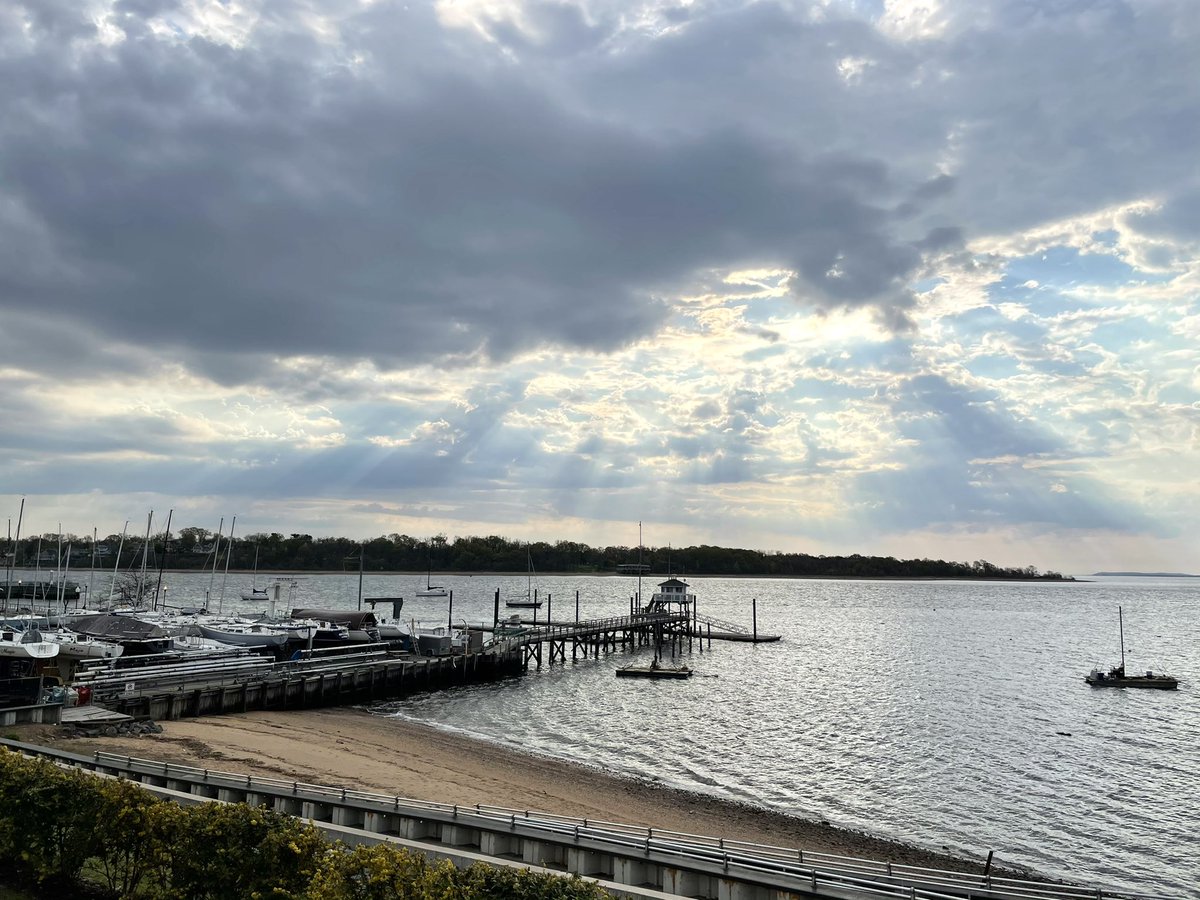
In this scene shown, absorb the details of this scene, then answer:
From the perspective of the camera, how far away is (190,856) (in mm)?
10102

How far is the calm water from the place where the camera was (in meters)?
29.0

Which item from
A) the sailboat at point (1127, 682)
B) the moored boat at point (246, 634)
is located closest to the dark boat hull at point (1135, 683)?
the sailboat at point (1127, 682)

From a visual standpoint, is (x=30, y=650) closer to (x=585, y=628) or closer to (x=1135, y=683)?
(x=585, y=628)

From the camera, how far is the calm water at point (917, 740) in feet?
95.2

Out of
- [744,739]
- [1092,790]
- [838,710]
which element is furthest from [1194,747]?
[744,739]

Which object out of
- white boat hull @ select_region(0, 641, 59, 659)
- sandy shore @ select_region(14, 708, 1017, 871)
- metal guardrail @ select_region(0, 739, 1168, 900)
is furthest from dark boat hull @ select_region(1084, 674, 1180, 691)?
white boat hull @ select_region(0, 641, 59, 659)

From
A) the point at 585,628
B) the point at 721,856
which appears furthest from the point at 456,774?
the point at 585,628

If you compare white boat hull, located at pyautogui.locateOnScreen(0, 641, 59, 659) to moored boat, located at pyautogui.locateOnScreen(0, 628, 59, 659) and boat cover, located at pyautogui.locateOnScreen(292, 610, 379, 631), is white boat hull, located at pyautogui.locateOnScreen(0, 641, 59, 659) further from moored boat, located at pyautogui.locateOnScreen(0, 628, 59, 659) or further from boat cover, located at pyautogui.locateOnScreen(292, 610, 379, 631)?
boat cover, located at pyautogui.locateOnScreen(292, 610, 379, 631)

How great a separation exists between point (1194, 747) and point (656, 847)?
42.7 meters

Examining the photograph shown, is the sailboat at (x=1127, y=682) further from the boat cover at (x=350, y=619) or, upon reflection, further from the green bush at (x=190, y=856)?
the green bush at (x=190, y=856)

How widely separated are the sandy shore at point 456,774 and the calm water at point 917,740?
2092 millimetres

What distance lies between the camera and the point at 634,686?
61.7m

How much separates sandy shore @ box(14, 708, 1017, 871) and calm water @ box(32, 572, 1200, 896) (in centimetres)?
209

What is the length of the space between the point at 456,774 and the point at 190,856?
2337cm
